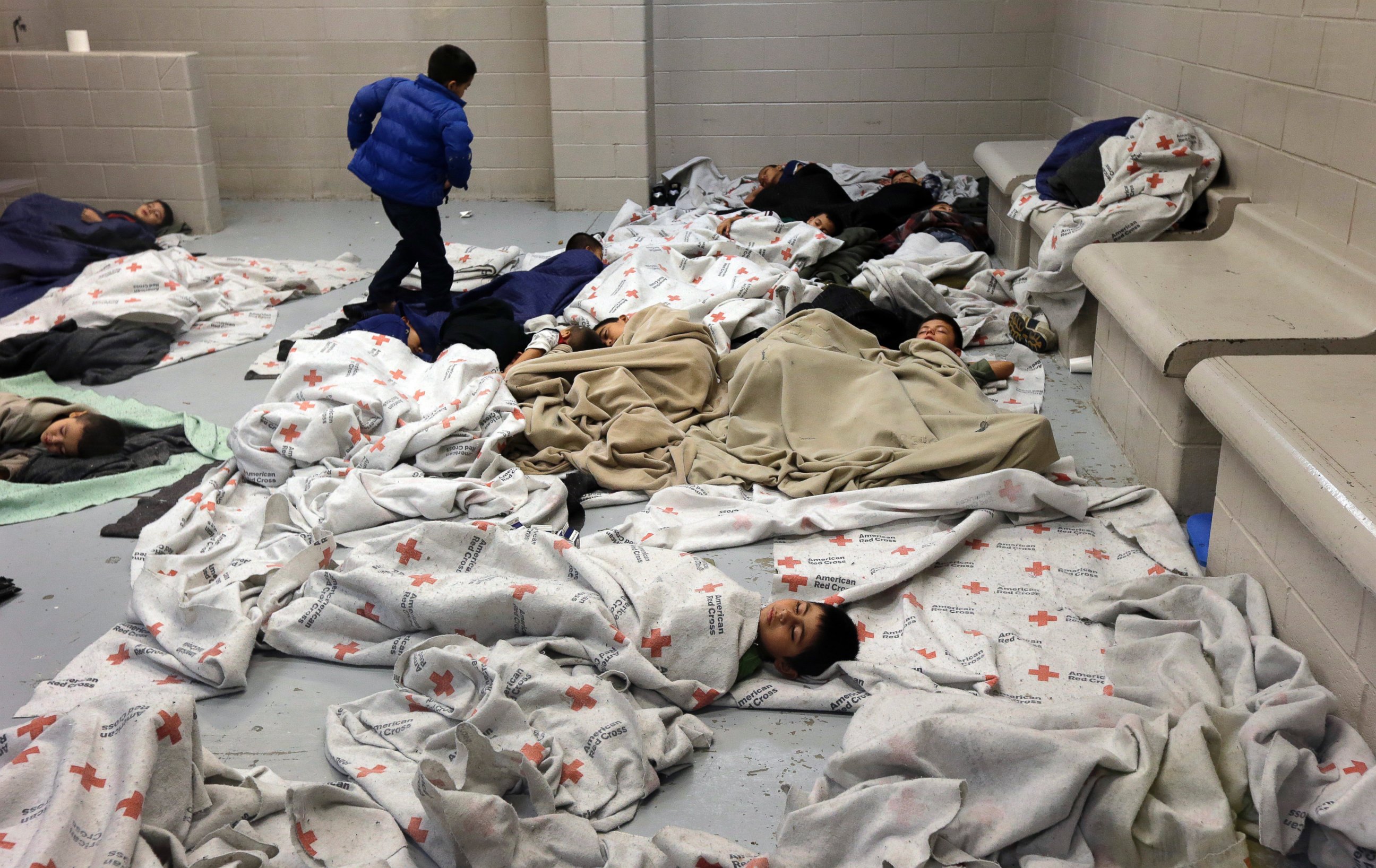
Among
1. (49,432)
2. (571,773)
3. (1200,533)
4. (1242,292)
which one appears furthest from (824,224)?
(571,773)

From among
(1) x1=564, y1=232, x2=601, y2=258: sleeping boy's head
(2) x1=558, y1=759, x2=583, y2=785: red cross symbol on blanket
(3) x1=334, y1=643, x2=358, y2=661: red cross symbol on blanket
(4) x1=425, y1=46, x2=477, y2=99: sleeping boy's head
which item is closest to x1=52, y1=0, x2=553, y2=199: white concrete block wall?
(1) x1=564, y1=232, x2=601, y2=258: sleeping boy's head

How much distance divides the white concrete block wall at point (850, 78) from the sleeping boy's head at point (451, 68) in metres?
2.73

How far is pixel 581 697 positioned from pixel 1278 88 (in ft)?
9.68

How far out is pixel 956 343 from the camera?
4.04 meters

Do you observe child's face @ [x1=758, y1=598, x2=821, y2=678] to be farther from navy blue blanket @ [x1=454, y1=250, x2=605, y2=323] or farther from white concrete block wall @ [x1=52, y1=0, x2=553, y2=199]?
white concrete block wall @ [x1=52, y1=0, x2=553, y2=199]

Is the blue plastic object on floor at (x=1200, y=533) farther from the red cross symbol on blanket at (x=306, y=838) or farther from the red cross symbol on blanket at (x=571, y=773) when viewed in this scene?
the red cross symbol on blanket at (x=306, y=838)

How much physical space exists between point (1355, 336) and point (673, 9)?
4.99 metres

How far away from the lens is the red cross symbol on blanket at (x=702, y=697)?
2.25m

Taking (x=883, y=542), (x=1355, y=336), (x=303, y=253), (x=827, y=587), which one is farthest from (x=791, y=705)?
(x=303, y=253)

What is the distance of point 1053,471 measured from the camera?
3.14 metres

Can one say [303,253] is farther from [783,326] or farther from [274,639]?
[274,639]

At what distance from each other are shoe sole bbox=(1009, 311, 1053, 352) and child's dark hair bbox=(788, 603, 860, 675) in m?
2.19

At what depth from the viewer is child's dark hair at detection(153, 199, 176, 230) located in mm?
6281

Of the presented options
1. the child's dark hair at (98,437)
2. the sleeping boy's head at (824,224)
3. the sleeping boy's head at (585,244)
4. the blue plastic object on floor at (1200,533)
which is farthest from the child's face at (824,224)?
the child's dark hair at (98,437)
